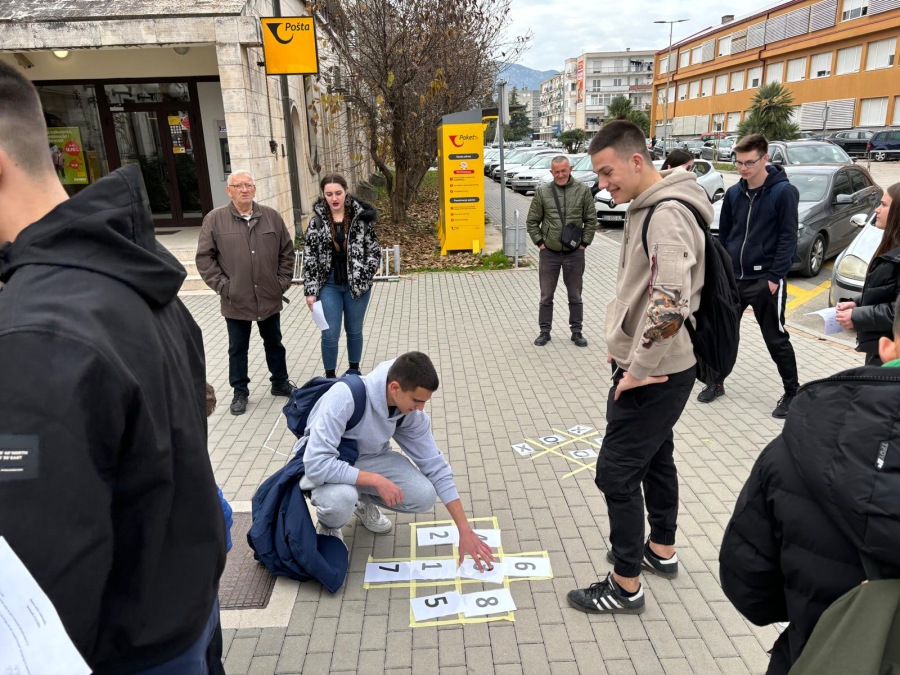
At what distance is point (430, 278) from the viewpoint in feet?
37.9

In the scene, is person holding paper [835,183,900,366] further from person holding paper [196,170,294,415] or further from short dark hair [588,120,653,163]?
person holding paper [196,170,294,415]

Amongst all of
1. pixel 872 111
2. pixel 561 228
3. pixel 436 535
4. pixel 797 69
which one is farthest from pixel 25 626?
pixel 797 69

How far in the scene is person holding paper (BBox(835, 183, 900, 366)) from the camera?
4.00 m

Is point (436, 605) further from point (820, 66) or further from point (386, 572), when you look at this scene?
point (820, 66)

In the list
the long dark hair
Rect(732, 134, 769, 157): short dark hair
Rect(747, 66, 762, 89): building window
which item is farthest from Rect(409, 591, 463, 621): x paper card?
Rect(747, 66, 762, 89): building window

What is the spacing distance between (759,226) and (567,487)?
2899 mm

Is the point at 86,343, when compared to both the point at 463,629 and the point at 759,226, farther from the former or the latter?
the point at 759,226

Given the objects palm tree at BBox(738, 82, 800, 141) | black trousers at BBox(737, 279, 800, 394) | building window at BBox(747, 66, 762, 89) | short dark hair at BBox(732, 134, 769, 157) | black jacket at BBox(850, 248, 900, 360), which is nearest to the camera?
black jacket at BBox(850, 248, 900, 360)

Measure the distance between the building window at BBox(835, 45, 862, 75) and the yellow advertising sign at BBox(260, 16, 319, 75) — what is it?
49.0 meters

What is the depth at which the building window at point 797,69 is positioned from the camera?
1997 inches

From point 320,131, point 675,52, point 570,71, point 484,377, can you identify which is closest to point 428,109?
point 320,131

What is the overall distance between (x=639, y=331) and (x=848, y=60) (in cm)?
5558

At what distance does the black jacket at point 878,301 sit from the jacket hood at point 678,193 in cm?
193

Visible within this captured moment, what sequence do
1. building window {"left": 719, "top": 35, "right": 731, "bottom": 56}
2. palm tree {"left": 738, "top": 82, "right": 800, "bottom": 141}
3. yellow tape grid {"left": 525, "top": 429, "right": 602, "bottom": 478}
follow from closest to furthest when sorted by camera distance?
1. yellow tape grid {"left": 525, "top": 429, "right": 602, "bottom": 478}
2. palm tree {"left": 738, "top": 82, "right": 800, "bottom": 141}
3. building window {"left": 719, "top": 35, "right": 731, "bottom": 56}
